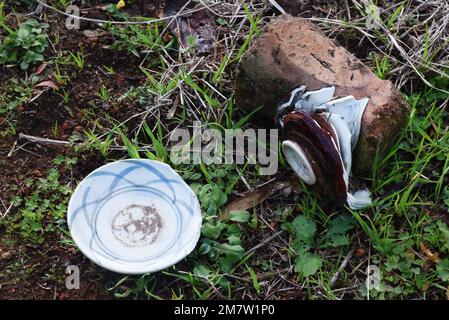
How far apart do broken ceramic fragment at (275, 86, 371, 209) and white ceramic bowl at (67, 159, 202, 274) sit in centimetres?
44

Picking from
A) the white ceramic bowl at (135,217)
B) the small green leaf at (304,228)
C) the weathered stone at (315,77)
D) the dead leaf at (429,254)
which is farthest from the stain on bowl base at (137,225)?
the dead leaf at (429,254)

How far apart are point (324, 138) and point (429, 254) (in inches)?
24.1

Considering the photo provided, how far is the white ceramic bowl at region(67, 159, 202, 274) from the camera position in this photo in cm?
218

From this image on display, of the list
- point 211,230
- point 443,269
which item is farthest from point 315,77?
point 443,269

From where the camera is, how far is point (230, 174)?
2465 mm

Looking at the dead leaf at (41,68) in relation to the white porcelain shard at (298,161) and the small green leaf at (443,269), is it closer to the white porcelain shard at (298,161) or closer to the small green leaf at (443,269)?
the white porcelain shard at (298,161)

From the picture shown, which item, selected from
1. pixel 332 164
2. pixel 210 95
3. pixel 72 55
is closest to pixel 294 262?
pixel 332 164

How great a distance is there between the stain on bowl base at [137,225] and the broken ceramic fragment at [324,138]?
578mm

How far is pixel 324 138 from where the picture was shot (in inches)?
84.5

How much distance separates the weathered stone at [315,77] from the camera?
2.28 metres

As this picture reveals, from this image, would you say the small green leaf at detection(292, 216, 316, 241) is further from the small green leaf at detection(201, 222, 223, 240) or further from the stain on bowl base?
the stain on bowl base
